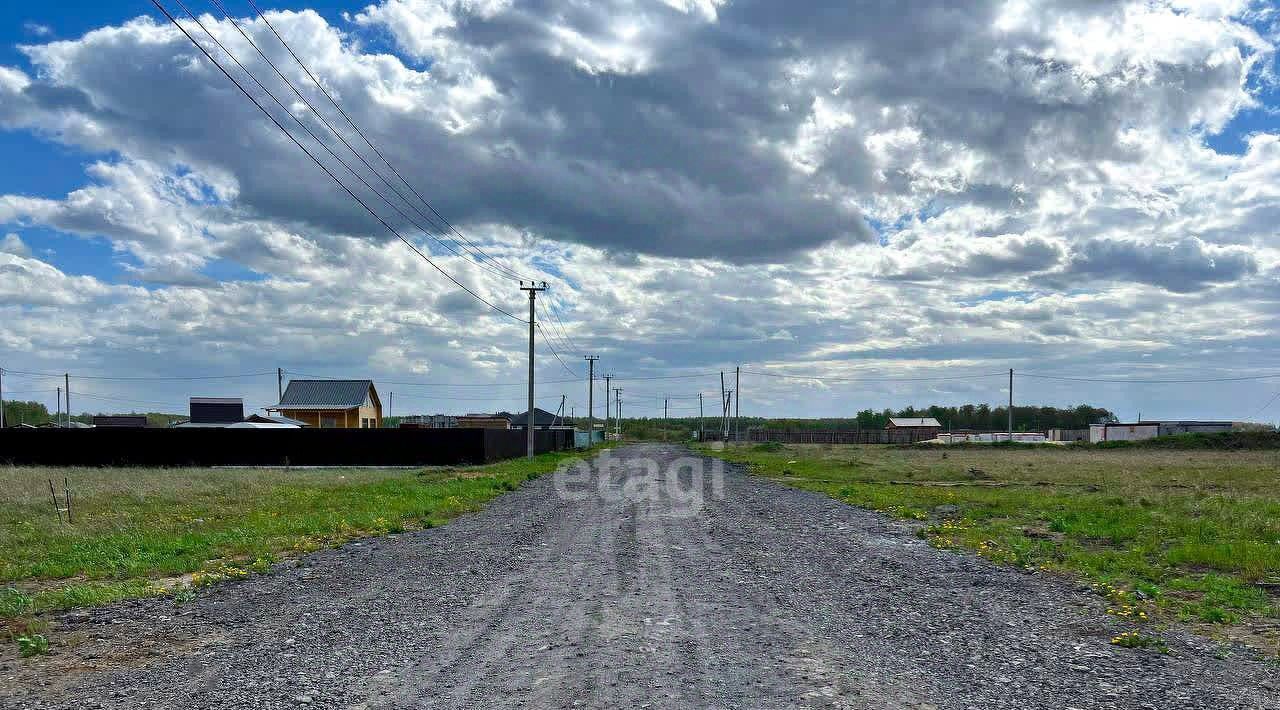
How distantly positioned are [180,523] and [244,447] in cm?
2378

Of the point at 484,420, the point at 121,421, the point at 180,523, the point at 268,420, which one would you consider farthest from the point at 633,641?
the point at 484,420

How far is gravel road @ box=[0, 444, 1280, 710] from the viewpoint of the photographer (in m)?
5.81

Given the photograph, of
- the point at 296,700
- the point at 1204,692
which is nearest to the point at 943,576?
the point at 1204,692

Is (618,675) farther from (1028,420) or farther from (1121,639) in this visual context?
(1028,420)

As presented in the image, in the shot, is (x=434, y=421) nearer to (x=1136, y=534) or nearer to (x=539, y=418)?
(x=539, y=418)

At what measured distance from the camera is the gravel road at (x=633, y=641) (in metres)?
5.81

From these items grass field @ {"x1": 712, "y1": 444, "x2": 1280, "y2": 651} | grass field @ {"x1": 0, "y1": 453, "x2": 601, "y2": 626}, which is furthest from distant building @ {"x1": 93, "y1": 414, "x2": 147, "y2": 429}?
grass field @ {"x1": 712, "y1": 444, "x2": 1280, "y2": 651}

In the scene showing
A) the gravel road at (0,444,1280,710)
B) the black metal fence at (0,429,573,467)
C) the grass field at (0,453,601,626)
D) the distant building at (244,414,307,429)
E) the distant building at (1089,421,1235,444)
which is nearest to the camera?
the gravel road at (0,444,1280,710)

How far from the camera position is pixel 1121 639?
7.30 meters

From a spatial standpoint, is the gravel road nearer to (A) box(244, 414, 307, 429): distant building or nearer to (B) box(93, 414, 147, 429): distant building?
(A) box(244, 414, 307, 429): distant building

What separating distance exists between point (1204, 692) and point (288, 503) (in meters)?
17.5

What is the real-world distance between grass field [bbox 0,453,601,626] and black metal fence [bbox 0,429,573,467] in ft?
25.9

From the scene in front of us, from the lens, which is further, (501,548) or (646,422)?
(646,422)

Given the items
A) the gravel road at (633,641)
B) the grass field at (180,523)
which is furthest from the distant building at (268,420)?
the gravel road at (633,641)
